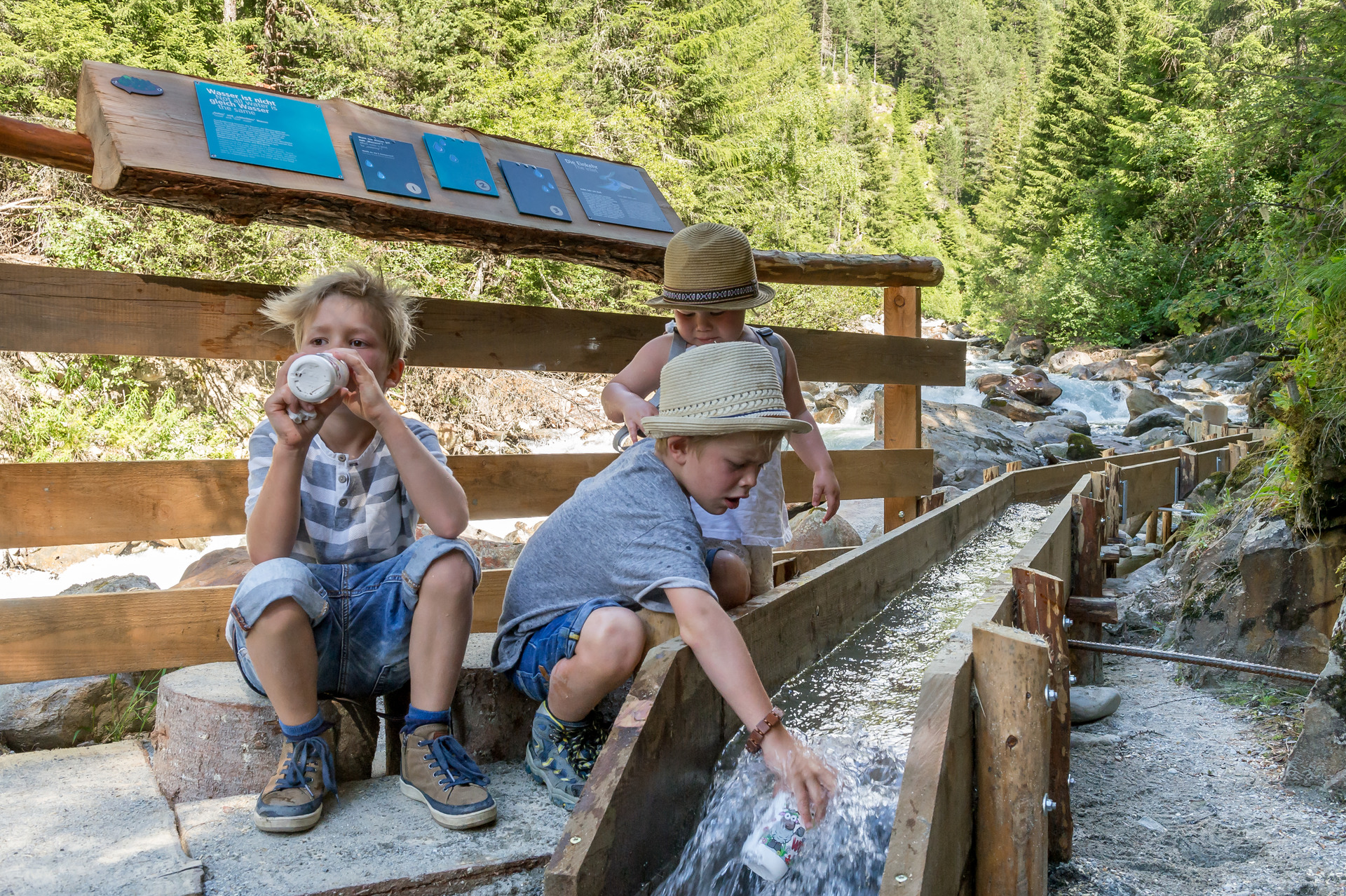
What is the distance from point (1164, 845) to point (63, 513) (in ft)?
11.5

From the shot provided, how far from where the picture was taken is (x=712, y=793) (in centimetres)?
216

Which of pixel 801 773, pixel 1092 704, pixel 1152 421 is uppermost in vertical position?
pixel 801 773

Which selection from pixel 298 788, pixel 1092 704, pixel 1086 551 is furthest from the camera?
pixel 1086 551

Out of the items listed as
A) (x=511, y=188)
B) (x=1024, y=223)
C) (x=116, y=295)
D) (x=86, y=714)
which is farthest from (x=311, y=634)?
(x=1024, y=223)

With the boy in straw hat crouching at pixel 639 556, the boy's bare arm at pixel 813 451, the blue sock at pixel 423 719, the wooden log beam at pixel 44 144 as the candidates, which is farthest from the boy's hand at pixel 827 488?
the wooden log beam at pixel 44 144

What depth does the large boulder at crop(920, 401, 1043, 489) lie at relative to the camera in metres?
10.7

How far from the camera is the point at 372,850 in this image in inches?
71.9

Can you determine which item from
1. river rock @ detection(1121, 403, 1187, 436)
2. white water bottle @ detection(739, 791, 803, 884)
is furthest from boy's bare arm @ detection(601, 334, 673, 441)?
river rock @ detection(1121, 403, 1187, 436)

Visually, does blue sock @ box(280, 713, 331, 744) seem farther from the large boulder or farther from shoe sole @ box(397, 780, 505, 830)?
the large boulder

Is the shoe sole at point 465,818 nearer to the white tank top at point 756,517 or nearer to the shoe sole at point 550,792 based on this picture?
the shoe sole at point 550,792

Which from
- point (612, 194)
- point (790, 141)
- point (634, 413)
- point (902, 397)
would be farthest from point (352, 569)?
point (790, 141)

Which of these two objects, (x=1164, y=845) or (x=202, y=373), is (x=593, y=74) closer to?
(x=202, y=373)

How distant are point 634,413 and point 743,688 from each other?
1093 millimetres

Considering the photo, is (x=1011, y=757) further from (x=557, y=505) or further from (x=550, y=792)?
(x=557, y=505)
